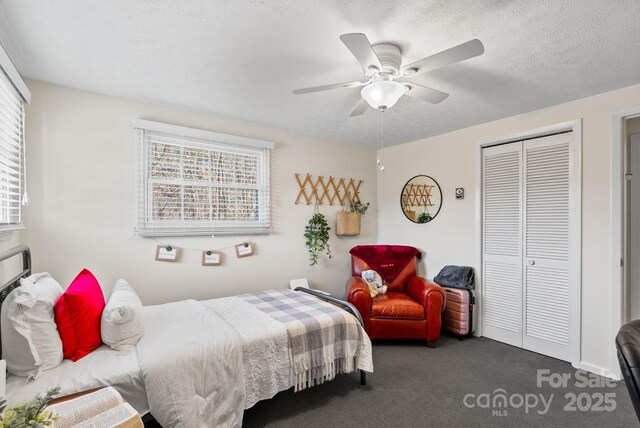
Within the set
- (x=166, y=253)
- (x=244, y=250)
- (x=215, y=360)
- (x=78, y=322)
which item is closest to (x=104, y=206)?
(x=166, y=253)

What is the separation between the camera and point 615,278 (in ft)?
8.26

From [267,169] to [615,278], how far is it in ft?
11.1

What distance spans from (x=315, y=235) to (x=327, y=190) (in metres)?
0.66

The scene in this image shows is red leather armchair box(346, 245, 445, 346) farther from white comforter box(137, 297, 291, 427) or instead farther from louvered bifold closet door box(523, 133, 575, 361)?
white comforter box(137, 297, 291, 427)

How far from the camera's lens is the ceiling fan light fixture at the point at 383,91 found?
1.90 meters

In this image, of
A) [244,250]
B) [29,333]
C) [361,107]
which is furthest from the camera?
[244,250]

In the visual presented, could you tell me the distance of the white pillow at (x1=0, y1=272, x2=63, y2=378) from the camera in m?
1.46

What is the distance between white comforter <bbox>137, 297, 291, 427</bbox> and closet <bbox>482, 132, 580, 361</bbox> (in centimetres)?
255

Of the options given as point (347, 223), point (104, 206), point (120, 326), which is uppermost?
point (104, 206)

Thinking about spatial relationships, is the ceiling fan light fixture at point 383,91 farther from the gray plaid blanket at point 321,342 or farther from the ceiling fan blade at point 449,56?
the gray plaid blanket at point 321,342

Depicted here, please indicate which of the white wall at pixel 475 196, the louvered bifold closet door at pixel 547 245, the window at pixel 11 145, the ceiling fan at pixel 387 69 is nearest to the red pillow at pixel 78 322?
the window at pixel 11 145

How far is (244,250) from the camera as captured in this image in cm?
331

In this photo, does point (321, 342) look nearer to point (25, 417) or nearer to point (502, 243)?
point (25, 417)

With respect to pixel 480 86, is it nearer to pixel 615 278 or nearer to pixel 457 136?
pixel 457 136
